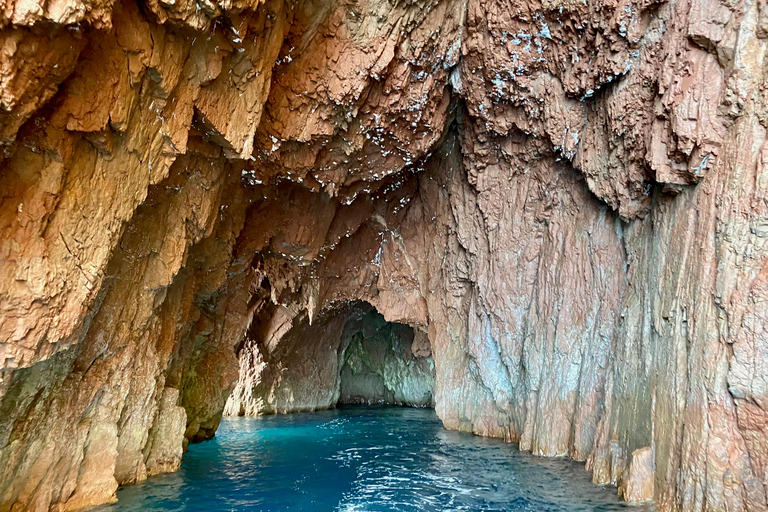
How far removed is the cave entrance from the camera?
61.5ft

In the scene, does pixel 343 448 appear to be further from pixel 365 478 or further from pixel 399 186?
pixel 399 186

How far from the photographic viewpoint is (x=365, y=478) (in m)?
9.21

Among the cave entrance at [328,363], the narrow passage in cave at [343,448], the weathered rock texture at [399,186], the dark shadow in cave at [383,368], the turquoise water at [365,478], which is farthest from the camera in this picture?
the dark shadow in cave at [383,368]

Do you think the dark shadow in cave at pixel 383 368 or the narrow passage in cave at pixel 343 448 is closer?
the narrow passage in cave at pixel 343 448

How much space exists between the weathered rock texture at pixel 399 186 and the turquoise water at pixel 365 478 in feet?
2.26

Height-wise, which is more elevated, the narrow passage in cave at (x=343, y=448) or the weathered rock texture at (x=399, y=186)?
the weathered rock texture at (x=399, y=186)

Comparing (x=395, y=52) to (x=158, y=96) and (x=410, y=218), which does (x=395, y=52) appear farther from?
(x=410, y=218)

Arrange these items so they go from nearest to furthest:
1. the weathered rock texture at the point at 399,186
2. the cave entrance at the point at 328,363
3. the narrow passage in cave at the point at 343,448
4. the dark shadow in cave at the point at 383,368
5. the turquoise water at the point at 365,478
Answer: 1. the weathered rock texture at the point at 399,186
2. the turquoise water at the point at 365,478
3. the narrow passage in cave at the point at 343,448
4. the cave entrance at the point at 328,363
5. the dark shadow in cave at the point at 383,368

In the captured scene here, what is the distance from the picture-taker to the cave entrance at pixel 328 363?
61.5ft

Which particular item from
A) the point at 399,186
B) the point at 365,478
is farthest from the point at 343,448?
the point at 399,186

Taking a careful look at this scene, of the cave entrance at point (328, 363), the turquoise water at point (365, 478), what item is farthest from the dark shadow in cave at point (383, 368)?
the turquoise water at point (365, 478)

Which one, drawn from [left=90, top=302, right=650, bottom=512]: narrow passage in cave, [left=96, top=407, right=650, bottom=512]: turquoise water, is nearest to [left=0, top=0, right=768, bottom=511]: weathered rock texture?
[left=96, top=407, right=650, bottom=512]: turquoise water

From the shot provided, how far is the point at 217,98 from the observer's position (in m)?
7.46

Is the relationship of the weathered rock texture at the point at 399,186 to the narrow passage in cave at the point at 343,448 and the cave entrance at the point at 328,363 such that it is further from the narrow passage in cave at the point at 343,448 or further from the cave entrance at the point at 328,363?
the cave entrance at the point at 328,363
